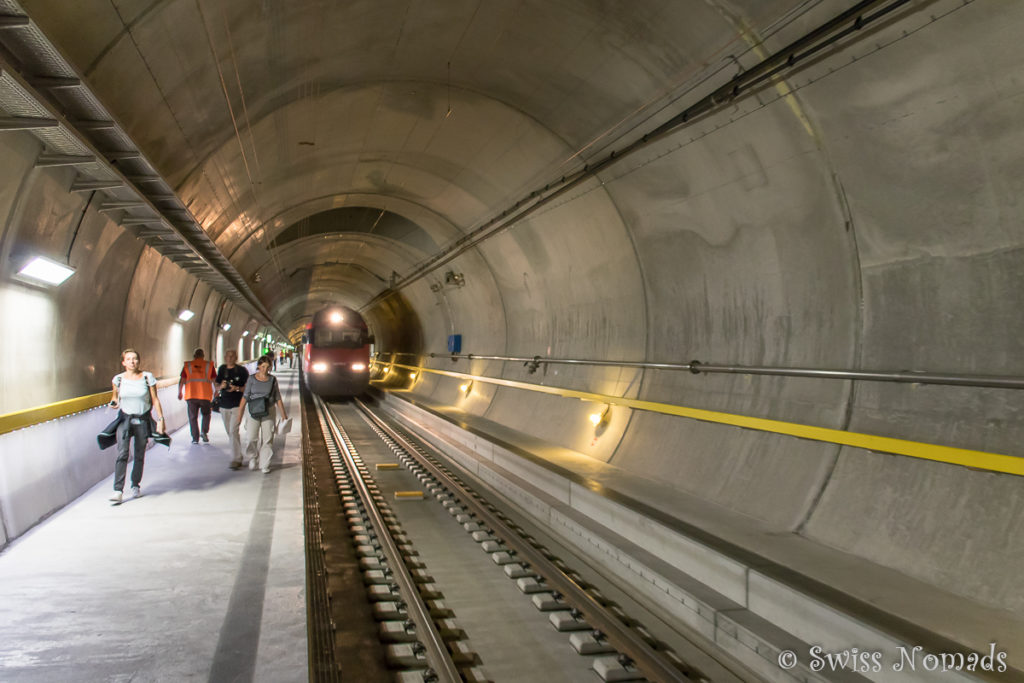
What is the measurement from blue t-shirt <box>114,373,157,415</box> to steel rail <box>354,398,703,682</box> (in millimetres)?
3818

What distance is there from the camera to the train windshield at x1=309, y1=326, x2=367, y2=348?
24.5m

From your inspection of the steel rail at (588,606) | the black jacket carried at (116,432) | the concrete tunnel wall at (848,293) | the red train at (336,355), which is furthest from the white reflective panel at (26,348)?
the red train at (336,355)

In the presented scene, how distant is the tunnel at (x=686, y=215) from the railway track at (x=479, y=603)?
990 millimetres

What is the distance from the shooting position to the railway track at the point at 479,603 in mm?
4250

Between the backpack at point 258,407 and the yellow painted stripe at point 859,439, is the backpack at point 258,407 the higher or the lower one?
the lower one

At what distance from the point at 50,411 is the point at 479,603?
507cm

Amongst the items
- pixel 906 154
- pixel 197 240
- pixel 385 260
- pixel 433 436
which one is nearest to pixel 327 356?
pixel 385 260

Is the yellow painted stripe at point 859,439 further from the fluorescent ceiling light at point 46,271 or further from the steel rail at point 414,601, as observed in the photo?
the fluorescent ceiling light at point 46,271

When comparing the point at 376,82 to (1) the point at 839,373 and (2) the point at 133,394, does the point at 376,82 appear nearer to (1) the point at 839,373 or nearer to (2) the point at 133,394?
(2) the point at 133,394

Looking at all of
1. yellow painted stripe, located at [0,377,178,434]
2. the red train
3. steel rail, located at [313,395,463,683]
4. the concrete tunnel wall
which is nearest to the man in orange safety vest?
yellow painted stripe, located at [0,377,178,434]

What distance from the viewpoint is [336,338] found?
81.1ft

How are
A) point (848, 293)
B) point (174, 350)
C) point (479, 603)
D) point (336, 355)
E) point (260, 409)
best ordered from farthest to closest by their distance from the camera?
point (336, 355), point (174, 350), point (260, 409), point (848, 293), point (479, 603)

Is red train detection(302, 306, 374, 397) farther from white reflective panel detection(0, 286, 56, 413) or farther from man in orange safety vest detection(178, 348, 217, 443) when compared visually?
white reflective panel detection(0, 286, 56, 413)

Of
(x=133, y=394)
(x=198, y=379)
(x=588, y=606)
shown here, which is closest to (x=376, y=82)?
(x=133, y=394)
